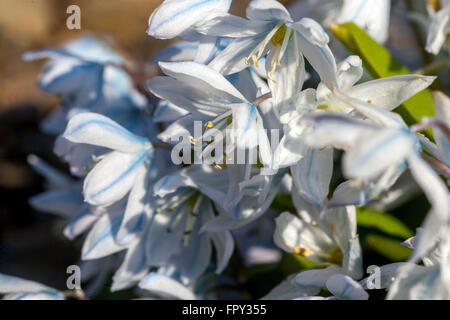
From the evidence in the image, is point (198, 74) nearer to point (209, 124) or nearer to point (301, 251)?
point (209, 124)

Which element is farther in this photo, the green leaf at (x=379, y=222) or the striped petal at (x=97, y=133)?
the green leaf at (x=379, y=222)

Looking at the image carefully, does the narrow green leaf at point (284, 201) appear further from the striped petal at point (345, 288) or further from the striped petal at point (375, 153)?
the striped petal at point (375, 153)

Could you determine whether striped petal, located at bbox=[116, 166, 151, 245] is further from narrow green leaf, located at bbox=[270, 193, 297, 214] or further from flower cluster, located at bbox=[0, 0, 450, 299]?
narrow green leaf, located at bbox=[270, 193, 297, 214]

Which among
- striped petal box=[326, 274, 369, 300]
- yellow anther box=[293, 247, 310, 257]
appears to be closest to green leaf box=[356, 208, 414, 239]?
yellow anther box=[293, 247, 310, 257]

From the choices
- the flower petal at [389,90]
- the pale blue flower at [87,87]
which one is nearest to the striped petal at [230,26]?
the flower petal at [389,90]

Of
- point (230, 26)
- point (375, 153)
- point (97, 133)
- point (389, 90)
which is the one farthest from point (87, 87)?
point (375, 153)

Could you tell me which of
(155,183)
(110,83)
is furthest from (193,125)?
(110,83)
